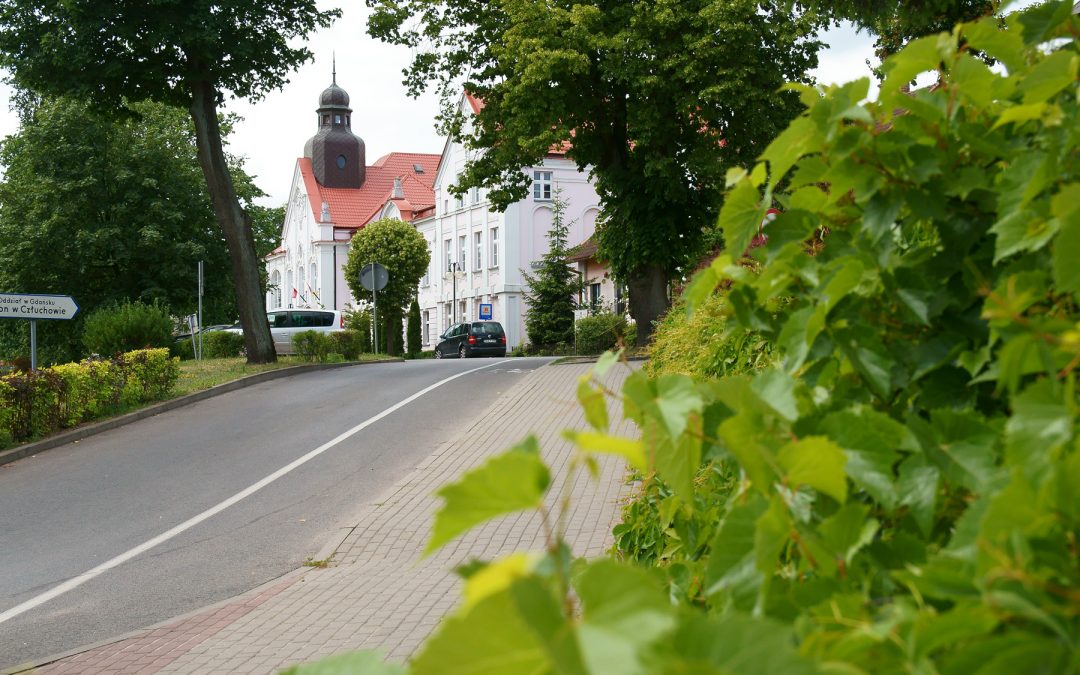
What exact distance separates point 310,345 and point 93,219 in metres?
19.9

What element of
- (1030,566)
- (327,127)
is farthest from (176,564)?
(327,127)

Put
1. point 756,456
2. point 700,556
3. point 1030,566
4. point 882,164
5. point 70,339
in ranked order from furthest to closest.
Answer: point 70,339 → point 700,556 → point 882,164 → point 756,456 → point 1030,566

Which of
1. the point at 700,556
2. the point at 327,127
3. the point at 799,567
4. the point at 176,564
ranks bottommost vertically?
the point at 176,564

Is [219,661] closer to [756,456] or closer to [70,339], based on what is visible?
[756,456]

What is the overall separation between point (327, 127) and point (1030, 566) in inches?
3849

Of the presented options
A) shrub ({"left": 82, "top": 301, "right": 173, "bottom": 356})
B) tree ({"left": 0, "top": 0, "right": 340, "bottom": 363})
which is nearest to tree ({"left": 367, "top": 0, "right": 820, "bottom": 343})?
tree ({"left": 0, "top": 0, "right": 340, "bottom": 363})

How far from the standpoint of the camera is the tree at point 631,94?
23.6m

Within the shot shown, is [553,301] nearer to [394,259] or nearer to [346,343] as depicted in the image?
[394,259]

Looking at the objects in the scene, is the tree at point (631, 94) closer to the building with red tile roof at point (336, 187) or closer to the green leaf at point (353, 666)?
the green leaf at point (353, 666)

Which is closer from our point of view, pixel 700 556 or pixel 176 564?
pixel 700 556

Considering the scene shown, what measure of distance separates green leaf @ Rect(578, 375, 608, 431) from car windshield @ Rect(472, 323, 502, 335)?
50.5m

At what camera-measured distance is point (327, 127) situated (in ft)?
311

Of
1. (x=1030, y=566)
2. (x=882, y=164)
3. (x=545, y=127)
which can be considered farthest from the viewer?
(x=545, y=127)

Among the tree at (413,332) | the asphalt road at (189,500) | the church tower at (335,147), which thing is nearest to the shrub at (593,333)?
the tree at (413,332)
